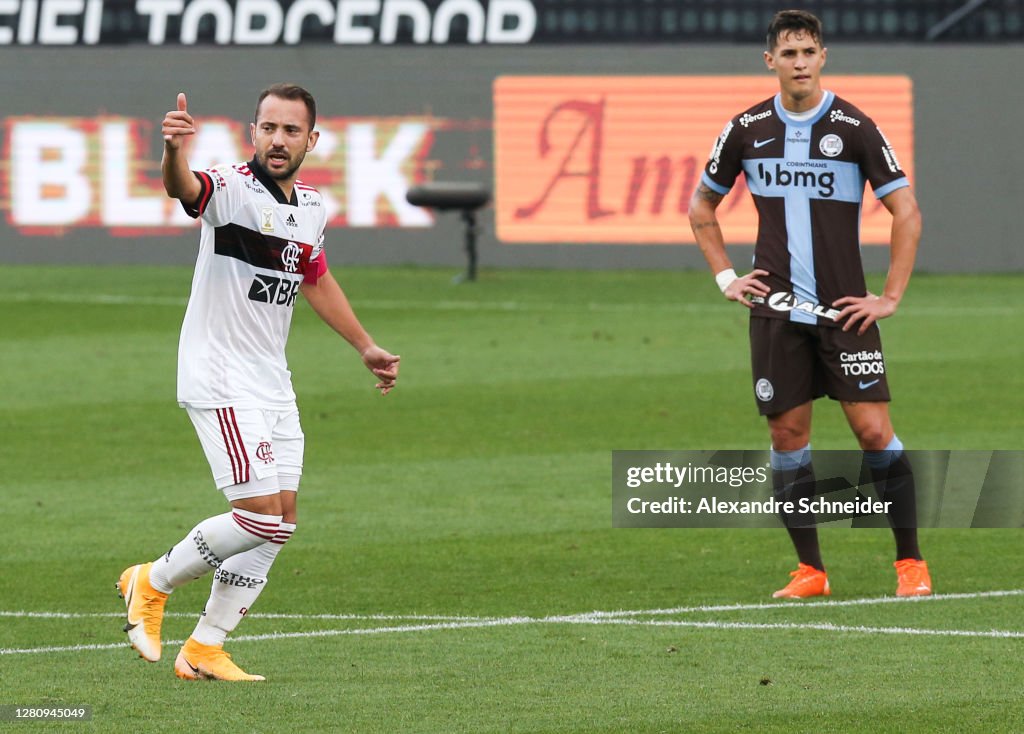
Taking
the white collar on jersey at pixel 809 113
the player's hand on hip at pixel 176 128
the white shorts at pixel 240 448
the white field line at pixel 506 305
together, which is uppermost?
the white collar on jersey at pixel 809 113

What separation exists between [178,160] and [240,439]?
97cm

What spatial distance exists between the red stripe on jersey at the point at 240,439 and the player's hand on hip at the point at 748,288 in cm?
245

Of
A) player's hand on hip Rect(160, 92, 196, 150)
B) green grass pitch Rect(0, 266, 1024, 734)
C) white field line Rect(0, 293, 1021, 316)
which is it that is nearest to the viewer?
player's hand on hip Rect(160, 92, 196, 150)

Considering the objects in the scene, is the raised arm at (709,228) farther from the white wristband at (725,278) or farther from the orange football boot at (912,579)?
the orange football boot at (912,579)

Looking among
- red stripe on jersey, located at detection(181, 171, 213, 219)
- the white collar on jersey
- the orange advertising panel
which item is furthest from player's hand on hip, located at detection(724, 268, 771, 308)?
the orange advertising panel

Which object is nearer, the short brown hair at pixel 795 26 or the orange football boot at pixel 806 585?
the short brown hair at pixel 795 26

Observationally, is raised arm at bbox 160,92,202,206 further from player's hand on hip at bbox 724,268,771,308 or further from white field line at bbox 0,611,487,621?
player's hand on hip at bbox 724,268,771,308

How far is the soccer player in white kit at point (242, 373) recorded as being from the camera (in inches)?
253

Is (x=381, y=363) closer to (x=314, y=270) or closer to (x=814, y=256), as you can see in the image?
(x=314, y=270)

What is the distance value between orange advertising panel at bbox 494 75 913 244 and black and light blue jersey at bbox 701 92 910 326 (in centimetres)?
2092

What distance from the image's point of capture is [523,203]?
96.8ft

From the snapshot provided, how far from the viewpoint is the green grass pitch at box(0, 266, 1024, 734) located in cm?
619

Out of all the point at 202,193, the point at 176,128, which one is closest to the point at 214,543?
the point at 202,193

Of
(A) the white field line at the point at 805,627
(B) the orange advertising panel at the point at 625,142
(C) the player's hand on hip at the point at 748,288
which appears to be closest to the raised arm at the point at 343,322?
(A) the white field line at the point at 805,627
